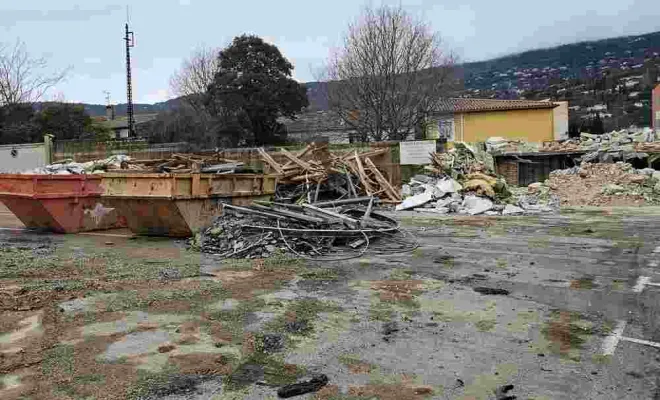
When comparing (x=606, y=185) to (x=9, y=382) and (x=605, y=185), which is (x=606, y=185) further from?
(x=9, y=382)

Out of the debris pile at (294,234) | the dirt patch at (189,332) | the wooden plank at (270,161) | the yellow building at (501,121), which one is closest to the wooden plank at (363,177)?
the wooden plank at (270,161)

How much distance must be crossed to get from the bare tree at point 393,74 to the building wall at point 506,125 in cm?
1441

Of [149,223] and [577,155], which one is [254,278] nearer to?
[149,223]

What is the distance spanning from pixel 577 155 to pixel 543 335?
69.3 ft

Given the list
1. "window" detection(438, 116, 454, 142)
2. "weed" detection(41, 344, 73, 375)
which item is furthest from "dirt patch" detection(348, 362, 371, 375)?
"window" detection(438, 116, 454, 142)

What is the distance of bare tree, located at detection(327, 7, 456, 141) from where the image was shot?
30.2 metres

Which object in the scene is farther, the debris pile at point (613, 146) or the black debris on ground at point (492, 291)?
the debris pile at point (613, 146)

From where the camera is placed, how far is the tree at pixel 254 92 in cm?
4078

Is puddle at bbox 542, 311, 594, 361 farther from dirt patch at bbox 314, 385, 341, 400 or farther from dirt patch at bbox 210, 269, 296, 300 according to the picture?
dirt patch at bbox 210, 269, 296, 300

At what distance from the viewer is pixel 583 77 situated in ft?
228

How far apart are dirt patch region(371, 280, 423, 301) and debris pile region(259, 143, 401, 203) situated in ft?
27.8

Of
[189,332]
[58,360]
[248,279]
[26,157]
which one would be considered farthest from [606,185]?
[26,157]

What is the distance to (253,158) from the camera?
2133cm

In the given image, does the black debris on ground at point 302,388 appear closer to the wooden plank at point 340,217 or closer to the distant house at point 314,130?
the wooden plank at point 340,217
